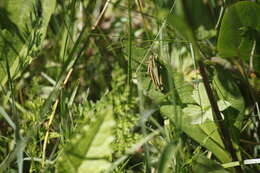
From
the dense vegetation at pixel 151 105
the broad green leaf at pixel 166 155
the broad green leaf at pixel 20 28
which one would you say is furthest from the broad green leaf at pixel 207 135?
the broad green leaf at pixel 20 28

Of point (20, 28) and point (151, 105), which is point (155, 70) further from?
point (20, 28)

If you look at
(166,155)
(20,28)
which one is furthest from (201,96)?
(20,28)

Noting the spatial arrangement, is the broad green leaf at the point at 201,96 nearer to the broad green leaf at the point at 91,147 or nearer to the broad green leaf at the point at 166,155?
the broad green leaf at the point at 166,155

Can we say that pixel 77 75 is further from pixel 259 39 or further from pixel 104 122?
pixel 104 122

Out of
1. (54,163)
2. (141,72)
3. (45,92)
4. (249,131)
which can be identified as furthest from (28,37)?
(249,131)

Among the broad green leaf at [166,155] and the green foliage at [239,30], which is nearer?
the broad green leaf at [166,155]
